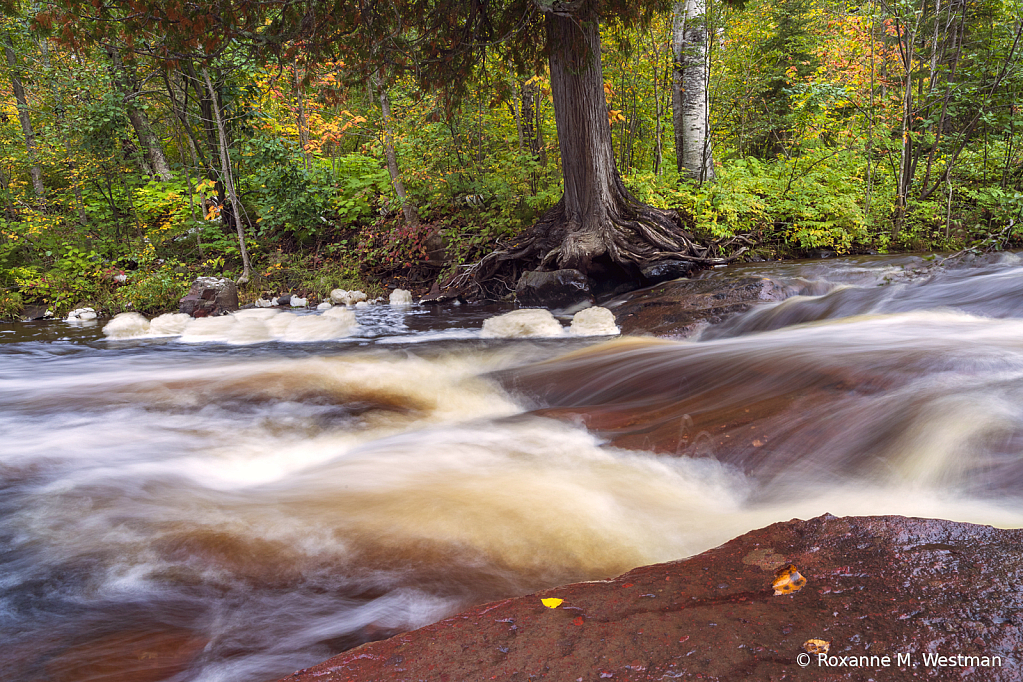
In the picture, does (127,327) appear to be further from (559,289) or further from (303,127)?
(303,127)

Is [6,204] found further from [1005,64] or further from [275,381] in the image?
[1005,64]

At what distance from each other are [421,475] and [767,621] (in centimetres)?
195

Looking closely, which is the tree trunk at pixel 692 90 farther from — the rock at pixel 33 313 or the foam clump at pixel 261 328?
the rock at pixel 33 313

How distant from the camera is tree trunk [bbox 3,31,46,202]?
1273 cm

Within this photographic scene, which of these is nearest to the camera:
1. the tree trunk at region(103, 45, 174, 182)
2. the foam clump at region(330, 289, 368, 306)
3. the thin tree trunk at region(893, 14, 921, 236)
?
the thin tree trunk at region(893, 14, 921, 236)

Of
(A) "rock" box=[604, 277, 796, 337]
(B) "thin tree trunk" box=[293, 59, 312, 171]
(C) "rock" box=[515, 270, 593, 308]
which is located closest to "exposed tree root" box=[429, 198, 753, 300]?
(C) "rock" box=[515, 270, 593, 308]

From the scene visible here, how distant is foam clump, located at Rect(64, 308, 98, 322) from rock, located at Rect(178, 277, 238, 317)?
1563 mm

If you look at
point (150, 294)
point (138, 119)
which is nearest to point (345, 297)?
point (150, 294)

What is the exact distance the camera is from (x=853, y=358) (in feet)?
11.9

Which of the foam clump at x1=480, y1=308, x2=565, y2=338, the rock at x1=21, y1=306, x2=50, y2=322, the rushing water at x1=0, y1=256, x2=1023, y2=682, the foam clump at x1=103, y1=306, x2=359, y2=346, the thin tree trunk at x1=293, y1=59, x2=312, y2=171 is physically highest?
the thin tree trunk at x1=293, y1=59, x2=312, y2=171

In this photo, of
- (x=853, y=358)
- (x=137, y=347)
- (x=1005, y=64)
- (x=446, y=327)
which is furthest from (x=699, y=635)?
(x=1005, y=64)

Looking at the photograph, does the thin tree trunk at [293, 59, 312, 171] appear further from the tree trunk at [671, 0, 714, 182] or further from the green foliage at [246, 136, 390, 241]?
the tree trunk at [671, 0, 714, 182]

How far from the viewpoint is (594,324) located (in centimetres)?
664

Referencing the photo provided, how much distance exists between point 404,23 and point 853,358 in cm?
710
